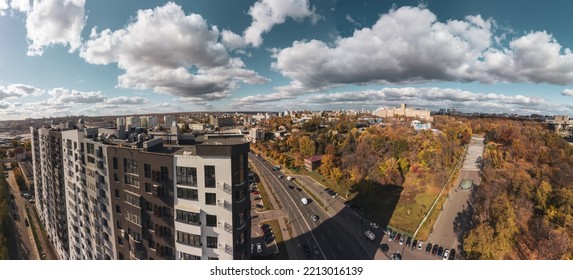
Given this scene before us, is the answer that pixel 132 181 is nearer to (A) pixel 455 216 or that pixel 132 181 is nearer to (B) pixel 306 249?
(B) pixel 306 249

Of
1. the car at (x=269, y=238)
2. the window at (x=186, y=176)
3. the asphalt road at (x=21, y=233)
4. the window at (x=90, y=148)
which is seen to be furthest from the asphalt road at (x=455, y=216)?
the asphalt road at (x=21, y=233)

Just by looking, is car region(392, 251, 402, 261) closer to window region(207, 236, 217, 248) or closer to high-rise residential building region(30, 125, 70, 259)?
window region(207, 236, 217, 248)

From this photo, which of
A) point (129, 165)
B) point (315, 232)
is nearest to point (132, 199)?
point (129, 165)

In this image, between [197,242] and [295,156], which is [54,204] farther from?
[295,156]

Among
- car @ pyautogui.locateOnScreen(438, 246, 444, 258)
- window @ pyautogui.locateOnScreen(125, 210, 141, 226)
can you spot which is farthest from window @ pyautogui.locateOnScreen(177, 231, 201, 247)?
car @ pyautogui.locateOnScreen(438, 246, 444, 258)

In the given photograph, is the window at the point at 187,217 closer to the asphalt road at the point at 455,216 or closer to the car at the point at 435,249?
the car at the point at 435,249

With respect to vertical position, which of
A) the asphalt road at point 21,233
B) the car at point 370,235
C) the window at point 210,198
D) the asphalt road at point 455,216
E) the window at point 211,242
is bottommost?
the asphalt road at point 21,233
